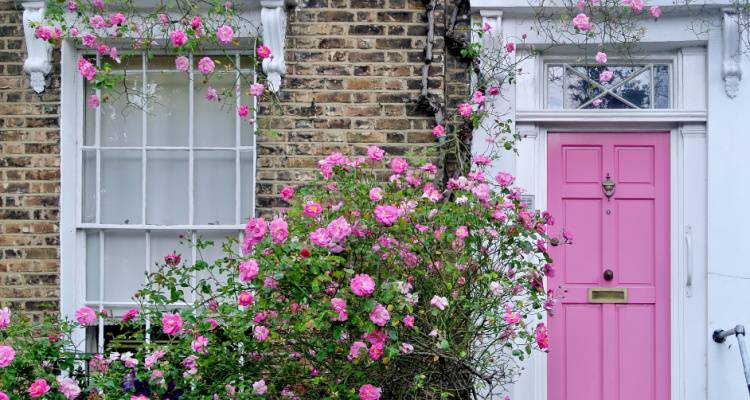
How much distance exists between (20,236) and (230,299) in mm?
1442

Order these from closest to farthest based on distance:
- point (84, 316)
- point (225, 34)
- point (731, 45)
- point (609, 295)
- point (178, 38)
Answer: point (84, 316), point (178, 38), point (225, 34), point (731, 45), point (609, 295)

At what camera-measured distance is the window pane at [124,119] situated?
6125 millimetres

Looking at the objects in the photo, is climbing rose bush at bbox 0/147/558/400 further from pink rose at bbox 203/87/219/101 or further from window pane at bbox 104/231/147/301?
pink rose at bbox 203/87/219/101

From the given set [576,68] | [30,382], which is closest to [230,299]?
[30,382]

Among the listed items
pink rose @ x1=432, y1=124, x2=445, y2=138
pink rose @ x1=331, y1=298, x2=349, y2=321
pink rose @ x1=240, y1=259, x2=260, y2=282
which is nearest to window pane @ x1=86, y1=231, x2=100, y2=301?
pink rose @ x1=240, y1=259, x2=260, y2=282

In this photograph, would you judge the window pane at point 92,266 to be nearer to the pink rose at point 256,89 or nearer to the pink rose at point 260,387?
the pink rose at point 256,89

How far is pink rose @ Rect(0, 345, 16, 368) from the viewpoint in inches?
181

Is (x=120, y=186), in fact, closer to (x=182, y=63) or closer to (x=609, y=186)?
(x=182, y=63)

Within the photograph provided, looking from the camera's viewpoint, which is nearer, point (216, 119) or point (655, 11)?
point (655, 11)

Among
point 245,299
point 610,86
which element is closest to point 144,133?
point 245,299

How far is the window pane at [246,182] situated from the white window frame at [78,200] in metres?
0.02

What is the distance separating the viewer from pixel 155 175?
6.11 m

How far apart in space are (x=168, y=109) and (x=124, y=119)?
30 centimetres

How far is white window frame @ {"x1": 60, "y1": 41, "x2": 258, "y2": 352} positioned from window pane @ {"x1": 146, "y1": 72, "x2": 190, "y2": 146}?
50 mm
